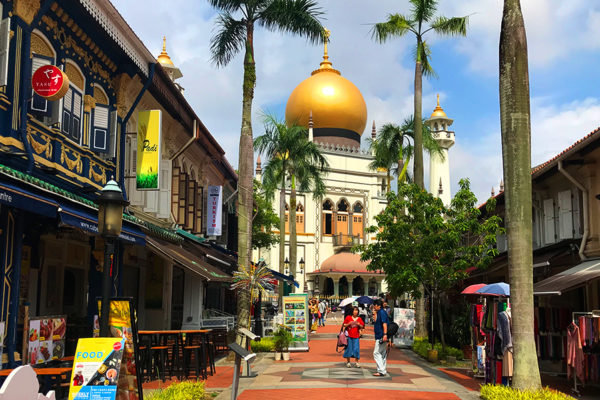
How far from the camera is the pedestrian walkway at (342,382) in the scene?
38.7 feet

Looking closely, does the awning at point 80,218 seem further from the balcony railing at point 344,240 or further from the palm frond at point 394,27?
the balcony railing at point 344,240

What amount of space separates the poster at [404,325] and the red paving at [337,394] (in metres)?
12.1

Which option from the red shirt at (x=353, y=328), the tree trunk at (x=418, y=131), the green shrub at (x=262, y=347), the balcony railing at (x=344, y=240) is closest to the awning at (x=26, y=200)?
the red shirt at (x=353, y=328)

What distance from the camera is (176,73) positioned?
45438 mm

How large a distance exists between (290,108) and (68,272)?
160ft

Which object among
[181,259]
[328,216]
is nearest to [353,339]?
[181,259]

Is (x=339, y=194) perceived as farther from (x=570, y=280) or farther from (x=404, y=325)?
(x=570, y=280)

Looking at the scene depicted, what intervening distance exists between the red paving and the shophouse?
403 centimetres

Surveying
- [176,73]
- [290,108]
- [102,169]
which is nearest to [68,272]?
[102,169]

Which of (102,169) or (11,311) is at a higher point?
(102,169)

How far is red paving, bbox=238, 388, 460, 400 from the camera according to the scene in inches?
450

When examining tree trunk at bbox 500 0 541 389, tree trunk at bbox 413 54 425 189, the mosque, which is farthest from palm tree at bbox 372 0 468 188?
the mosque

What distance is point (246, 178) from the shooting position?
58.4ft

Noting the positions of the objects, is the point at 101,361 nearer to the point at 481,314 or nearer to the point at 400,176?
the point at 481,314
